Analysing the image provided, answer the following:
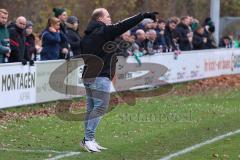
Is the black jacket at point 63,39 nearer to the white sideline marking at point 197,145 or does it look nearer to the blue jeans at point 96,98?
the white sideline marking at point 197,145

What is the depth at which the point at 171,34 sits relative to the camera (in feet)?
77.1

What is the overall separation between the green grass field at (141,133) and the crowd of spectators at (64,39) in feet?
5.95

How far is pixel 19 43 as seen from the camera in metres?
17.0

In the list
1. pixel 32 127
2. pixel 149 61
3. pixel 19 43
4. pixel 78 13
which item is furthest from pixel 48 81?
pixel 78 13

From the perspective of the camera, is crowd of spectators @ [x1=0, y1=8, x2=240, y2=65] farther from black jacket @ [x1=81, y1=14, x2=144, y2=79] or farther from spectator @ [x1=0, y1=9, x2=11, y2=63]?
black jacket @ [x1=81, y1=14, x2=144, y2=79]

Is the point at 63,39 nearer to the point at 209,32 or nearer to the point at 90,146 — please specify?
the point at 90,146

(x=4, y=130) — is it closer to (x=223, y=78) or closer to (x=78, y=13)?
(x=223, y=78)

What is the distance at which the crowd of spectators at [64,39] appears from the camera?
17.0 meters

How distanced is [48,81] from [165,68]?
20.3 feet

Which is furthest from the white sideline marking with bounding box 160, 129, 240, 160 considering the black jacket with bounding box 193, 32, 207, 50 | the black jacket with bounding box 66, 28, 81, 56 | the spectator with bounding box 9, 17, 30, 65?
the black jacket with bounding box 193, 32, 207, 50

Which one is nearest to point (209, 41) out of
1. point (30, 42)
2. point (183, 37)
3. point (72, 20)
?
point (183, 37)

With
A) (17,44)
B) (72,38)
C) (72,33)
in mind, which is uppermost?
(72,33)

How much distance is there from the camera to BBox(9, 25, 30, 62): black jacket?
1697cm

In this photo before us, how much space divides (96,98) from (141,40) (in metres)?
10.2
